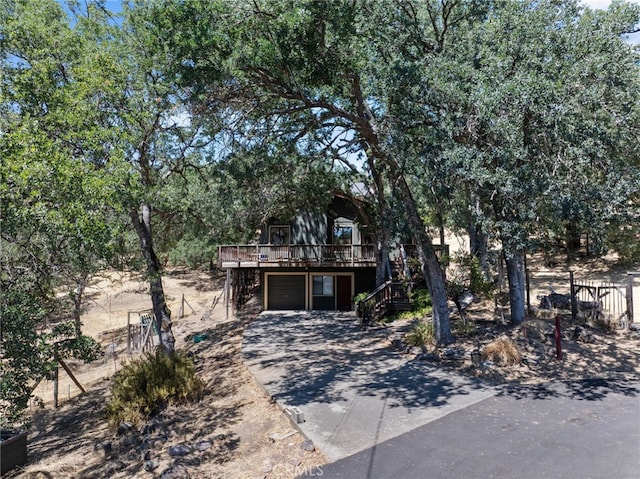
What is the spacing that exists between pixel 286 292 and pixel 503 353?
12.7 meters

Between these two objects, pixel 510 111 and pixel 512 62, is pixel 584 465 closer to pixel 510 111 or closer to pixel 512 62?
pixel 510 111

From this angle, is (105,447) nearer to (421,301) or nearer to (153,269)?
(153,269)

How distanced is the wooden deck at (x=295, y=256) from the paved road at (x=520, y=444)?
1195 cm

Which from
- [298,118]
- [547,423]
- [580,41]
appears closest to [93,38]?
[298,118]

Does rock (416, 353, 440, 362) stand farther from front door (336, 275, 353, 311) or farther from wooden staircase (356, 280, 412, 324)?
front door (336, 275, 353, 311)

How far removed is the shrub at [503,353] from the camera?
32.9 feet

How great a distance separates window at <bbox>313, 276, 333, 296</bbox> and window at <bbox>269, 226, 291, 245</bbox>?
2.55 meters

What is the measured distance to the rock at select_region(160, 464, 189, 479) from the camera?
6414mm

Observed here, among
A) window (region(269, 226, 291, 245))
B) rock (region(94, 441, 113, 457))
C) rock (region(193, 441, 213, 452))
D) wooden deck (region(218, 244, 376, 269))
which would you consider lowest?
rock (region(94, 441, 113, 457))

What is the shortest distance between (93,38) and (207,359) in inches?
386

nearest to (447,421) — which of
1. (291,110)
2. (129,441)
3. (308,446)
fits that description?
(308,446)

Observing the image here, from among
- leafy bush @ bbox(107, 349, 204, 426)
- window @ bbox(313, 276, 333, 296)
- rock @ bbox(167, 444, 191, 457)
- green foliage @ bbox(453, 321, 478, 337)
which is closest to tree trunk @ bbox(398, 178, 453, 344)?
green foliage @ bbox(453, 321, 478, 337)

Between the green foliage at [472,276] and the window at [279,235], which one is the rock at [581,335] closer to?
the green foliage at [472,276]

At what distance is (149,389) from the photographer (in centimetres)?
954
